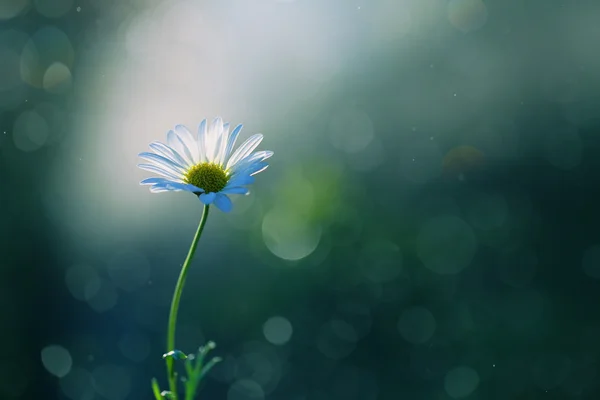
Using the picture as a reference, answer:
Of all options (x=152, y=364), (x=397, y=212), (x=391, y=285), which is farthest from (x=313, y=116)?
(x=152, y=364)

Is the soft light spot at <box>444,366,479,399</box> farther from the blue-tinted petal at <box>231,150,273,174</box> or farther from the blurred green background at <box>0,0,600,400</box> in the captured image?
the blue-tinted petal at <box>231,150,273,174</box>

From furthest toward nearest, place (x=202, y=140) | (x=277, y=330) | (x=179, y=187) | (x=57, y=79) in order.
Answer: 1. (x=57, y=79)
2. (x=277, y=330)
3. (x=202, y=140)
4. (x=179, y=187)

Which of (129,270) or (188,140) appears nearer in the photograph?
(188,140)

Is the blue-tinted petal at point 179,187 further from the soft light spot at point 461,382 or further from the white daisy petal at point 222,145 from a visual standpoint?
the soft light spot at point 461,382

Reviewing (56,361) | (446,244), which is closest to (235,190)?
(446,244)

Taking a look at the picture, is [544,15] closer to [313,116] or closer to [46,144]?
[313,116]

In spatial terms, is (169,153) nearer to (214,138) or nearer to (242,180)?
(214,138)

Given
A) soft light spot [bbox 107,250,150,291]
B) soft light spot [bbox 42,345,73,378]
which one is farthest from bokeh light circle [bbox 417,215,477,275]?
soft light spot [bbox 42,345,73,378]
